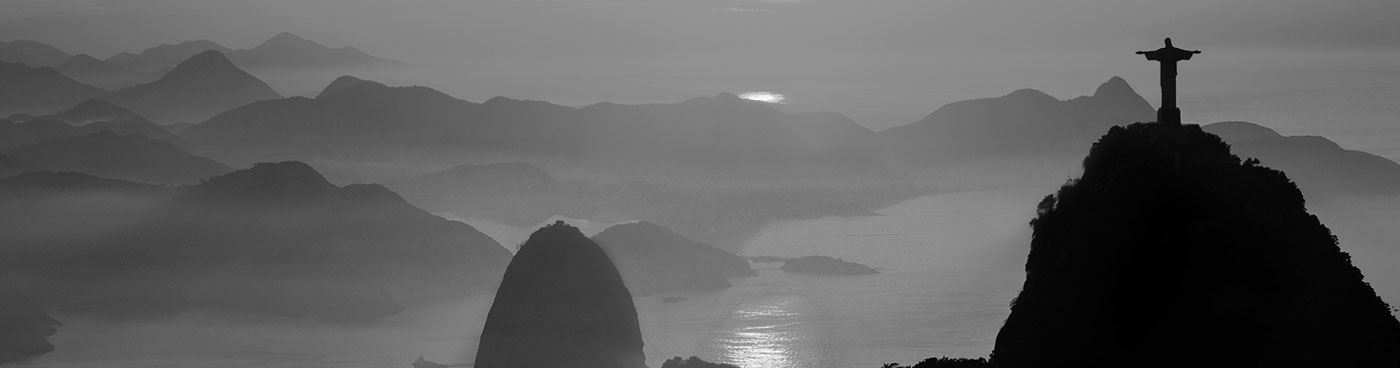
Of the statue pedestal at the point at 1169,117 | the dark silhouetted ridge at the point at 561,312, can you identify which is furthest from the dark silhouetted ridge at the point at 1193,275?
the dark silhouetted ridge at the point at 561,312

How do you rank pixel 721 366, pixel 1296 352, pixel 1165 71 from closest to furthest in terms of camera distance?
pixel 1296 352 < pixel 1165 71 < pixel 721 366

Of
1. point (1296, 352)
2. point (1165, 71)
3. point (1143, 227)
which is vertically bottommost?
point (1296, 352)

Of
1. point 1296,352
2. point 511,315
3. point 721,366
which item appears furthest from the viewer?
point 511,315

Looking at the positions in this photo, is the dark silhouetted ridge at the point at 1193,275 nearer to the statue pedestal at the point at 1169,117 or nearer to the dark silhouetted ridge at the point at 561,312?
the statue pedestal at the point at 1169,117

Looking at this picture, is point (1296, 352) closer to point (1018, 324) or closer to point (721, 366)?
point (1018, 324)

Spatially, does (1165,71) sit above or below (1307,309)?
above

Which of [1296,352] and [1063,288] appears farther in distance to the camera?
[1063,288]

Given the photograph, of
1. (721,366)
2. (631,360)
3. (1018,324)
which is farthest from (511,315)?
(1018,324)

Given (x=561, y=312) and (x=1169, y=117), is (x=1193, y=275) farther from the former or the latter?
(x=561, y=312)
